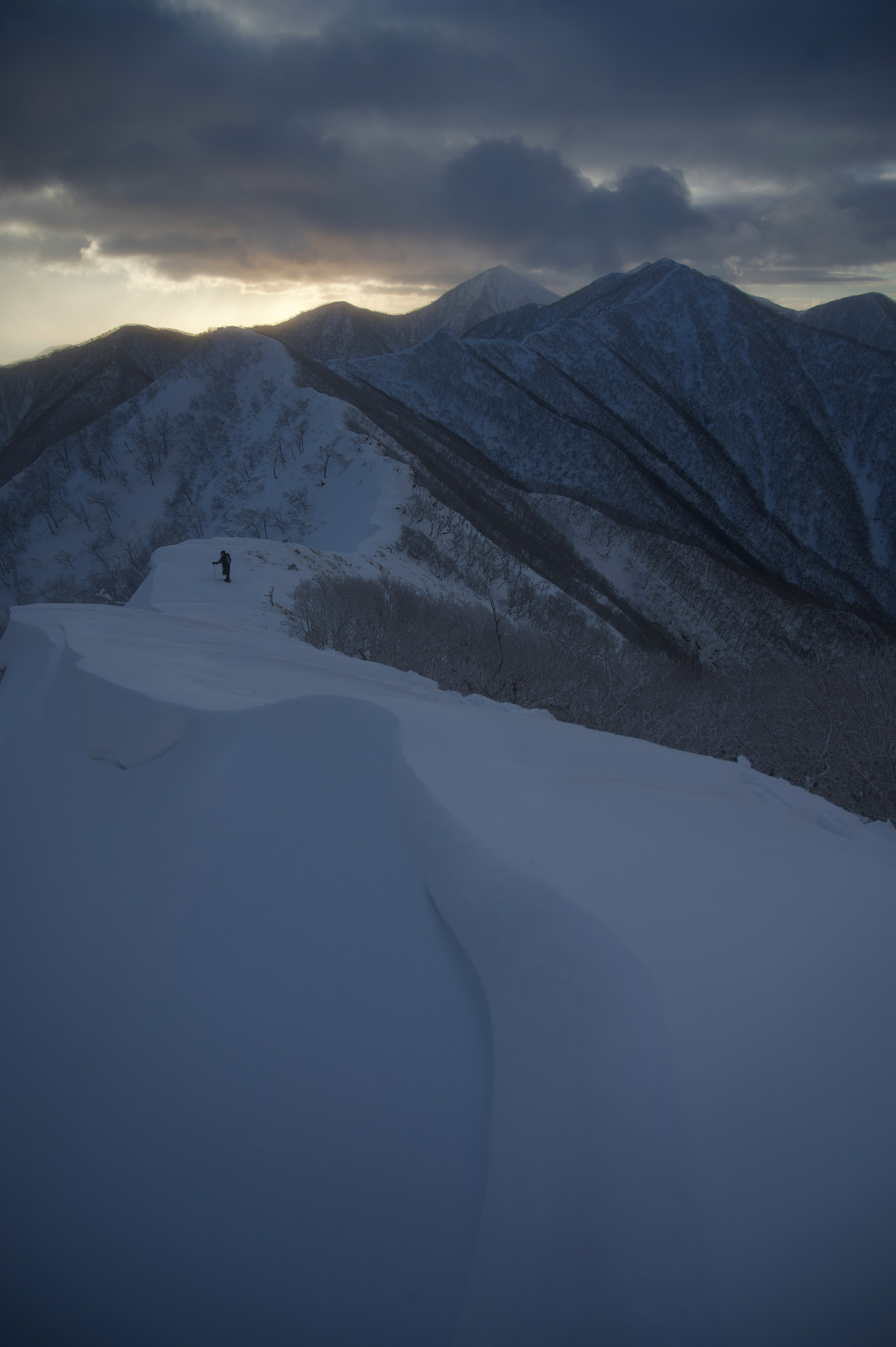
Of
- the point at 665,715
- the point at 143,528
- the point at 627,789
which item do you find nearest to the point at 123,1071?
the point at 627,789

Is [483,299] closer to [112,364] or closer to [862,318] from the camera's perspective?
[862,318]

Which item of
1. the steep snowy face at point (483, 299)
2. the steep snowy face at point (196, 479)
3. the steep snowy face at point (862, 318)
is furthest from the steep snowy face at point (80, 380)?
the steep snowy face at point (862, 318)

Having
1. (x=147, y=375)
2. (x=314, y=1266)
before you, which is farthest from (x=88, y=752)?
(x=147, y=375)

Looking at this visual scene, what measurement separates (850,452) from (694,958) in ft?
309

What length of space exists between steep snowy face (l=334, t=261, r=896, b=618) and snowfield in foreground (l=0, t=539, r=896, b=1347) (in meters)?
59.1

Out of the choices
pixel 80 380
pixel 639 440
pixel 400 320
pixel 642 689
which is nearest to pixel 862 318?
pixel 639 440

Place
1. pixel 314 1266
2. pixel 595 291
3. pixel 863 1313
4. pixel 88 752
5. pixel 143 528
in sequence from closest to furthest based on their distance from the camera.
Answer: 1. pixel 863 1313
2. pixel 314 1266
3. pixel 88 752
4. pixel 143 528
5. pixel 595 291

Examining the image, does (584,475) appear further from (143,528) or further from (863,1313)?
(863,1313)

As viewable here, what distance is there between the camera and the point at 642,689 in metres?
15.7

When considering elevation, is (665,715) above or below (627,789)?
below

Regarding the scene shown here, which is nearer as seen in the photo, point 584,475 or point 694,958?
point 694,958

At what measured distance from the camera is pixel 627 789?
13.7ft

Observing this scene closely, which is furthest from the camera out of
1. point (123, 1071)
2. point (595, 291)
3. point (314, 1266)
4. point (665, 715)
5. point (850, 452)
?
point (595, 291)

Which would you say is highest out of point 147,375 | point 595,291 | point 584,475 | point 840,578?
point 595,291
